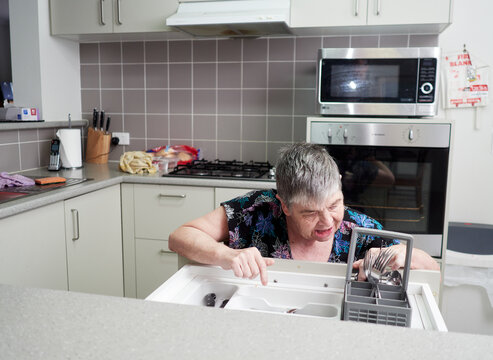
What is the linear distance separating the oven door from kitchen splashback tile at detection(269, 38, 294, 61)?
81cm

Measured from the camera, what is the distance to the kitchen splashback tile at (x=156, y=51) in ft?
10.2

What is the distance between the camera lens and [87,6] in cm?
283

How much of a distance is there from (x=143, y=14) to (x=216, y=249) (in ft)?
6.57

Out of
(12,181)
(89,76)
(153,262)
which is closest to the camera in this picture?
(12,181)

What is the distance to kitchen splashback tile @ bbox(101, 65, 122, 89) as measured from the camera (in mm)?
3197

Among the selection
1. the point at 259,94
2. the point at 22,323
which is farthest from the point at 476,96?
the point at 22,323

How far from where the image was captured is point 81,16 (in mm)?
2842

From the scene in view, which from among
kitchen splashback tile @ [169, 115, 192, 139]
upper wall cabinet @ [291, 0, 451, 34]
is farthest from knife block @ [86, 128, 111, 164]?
upper wall cabinet @ [291, 0, 451, 34]

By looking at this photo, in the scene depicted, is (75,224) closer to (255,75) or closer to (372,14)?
(255,75)

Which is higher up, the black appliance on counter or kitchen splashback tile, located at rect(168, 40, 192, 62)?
kitchen splashback tile, located at rect(168, 40, 192, 62)

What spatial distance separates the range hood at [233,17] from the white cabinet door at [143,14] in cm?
9

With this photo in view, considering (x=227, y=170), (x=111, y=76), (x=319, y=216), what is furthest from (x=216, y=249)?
(x=111, y=76)

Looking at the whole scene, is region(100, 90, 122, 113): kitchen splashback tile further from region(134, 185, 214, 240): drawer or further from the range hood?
region(134, 185, 214, 240): drawer

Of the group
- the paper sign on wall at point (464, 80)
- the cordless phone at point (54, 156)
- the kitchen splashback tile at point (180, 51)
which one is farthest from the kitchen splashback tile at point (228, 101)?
the paper sign on wall at point (464, 80)
